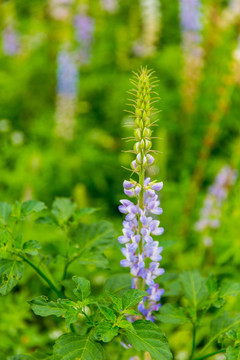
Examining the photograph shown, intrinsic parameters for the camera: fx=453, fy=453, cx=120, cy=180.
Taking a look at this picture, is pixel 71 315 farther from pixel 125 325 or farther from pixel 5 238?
pixel 5 238

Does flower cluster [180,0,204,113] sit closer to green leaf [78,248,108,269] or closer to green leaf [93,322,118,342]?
green leaf [78,248,108,269]

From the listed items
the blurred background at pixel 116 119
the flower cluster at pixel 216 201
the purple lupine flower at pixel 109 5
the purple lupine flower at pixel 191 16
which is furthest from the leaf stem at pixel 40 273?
the purple lupine flower at pixel 109 5

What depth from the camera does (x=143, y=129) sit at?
1163 mm

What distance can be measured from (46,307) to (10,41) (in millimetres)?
4191

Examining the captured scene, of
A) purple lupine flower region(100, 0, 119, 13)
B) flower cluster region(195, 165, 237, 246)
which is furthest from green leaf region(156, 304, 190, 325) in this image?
purple lupine flower region(100, 0, 119, 13)

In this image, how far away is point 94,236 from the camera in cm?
146

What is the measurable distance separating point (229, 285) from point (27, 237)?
1.78m

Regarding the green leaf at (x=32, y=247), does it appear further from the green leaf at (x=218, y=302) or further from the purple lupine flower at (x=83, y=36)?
the purple lupine flower at (x=83, y=36)

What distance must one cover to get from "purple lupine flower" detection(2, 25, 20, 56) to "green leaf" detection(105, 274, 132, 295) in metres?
3.98

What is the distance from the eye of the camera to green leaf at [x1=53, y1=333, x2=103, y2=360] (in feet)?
3.54

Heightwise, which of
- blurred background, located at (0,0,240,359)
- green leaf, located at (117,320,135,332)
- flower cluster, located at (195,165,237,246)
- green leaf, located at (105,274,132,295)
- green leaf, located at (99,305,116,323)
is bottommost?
green leaf, located at (117,320,135,332)

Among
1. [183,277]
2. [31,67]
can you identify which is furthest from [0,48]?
[183,277]

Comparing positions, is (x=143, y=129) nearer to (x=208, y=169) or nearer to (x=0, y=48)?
(x=208, y=169)

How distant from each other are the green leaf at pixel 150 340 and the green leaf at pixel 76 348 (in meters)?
0.09
